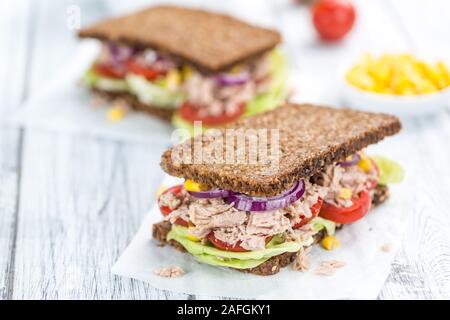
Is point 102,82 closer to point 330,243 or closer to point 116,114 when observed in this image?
point 116,114

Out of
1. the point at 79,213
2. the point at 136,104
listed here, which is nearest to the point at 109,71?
the point at 136,104

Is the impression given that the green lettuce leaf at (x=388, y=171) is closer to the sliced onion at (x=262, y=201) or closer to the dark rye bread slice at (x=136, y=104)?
the sliced onion at (x=262, y=201)

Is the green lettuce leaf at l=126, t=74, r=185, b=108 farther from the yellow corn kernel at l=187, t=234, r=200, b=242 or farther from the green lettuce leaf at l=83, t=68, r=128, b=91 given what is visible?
the yellow corn kernel at l=187, t=234, r=200, b=242

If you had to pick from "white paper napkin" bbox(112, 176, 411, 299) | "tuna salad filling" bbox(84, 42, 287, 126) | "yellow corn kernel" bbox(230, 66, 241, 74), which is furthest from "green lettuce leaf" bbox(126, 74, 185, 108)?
"white paper napkin" bbox(112, 176, 411, 299)

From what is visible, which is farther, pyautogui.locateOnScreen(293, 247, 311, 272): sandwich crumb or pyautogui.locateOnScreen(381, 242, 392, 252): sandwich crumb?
pyautogui.locateOnScreen(381, 242, 392, 252): sandwich crumb

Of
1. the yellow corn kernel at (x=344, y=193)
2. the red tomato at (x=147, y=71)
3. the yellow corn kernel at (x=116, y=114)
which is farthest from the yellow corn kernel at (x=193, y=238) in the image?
the red tomato at (x=147, y=71)

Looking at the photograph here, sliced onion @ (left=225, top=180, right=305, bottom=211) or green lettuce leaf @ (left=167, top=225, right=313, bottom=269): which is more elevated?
sliced onion @ (left=225, top=180, right=305, bottom=211)

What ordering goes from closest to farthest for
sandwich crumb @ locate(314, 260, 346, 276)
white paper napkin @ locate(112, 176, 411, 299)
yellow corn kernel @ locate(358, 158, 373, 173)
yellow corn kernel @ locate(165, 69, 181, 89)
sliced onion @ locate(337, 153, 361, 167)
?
white paper napkin @ locate(112, 176, 411, 299), sandwich crumb @ locate(314, 260, 346, 276), sliced onion @ locate(337, 153, 361, 167), yellow corn kernel @ locate(358, 158, 373, 173), yellow corn kernel @ locate(165, 69, 181, 89)

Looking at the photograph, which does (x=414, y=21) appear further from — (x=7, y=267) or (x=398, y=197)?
(x=7, y=267)
